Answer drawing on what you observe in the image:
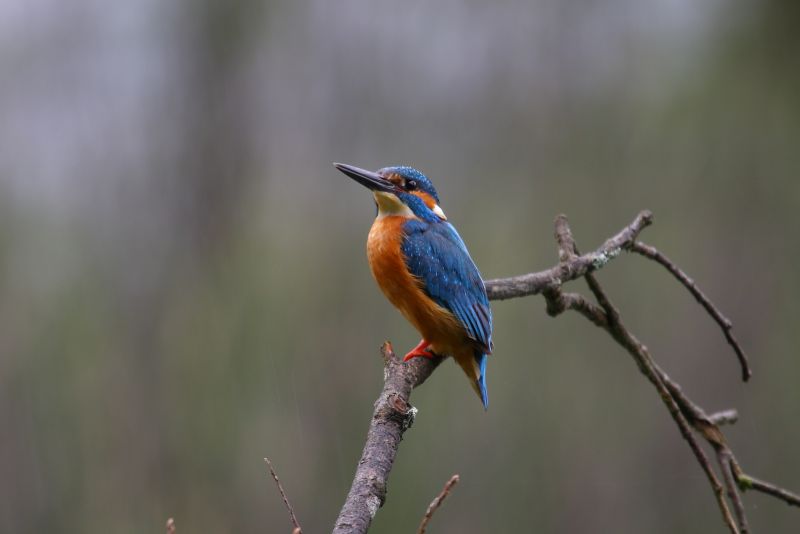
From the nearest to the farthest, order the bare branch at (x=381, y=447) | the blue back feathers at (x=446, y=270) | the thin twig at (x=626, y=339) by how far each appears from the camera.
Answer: the bare branch at (x=381, y=447)
the thin twig at (x=626, y=339)
the blue back feathers at (x=446, y=270)

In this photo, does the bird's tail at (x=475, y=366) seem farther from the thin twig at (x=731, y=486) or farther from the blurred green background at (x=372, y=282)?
the blurred green background at (x=372, y=282)

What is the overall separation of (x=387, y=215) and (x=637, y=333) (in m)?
3.39

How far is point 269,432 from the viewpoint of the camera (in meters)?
5.31

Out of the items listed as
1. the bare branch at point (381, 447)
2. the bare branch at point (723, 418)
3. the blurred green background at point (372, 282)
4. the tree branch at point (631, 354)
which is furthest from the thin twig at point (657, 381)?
the blurred green background at point (372, 282)

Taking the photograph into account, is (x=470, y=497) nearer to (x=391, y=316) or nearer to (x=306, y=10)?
(x=391, y=316)

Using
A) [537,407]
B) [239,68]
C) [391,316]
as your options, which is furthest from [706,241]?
[239,68]

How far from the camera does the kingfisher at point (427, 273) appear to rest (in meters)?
2.38

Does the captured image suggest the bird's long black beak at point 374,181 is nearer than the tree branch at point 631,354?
No

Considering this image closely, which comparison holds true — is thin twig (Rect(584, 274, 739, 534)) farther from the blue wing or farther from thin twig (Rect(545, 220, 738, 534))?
the blue wing

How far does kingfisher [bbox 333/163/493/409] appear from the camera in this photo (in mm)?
2377

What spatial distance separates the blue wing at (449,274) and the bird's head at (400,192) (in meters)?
0.07

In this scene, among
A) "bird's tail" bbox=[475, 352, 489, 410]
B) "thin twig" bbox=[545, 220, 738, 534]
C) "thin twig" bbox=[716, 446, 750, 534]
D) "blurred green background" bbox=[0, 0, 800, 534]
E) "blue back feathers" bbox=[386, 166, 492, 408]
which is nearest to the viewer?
"thin twig" bbox=[716, 446, 750, 534]

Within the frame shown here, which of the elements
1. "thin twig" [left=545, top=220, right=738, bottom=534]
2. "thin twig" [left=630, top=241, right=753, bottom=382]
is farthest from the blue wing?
"thin twig" [left=630, top=241, right=753, bottom=382]

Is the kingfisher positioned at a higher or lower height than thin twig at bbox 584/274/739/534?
higher
